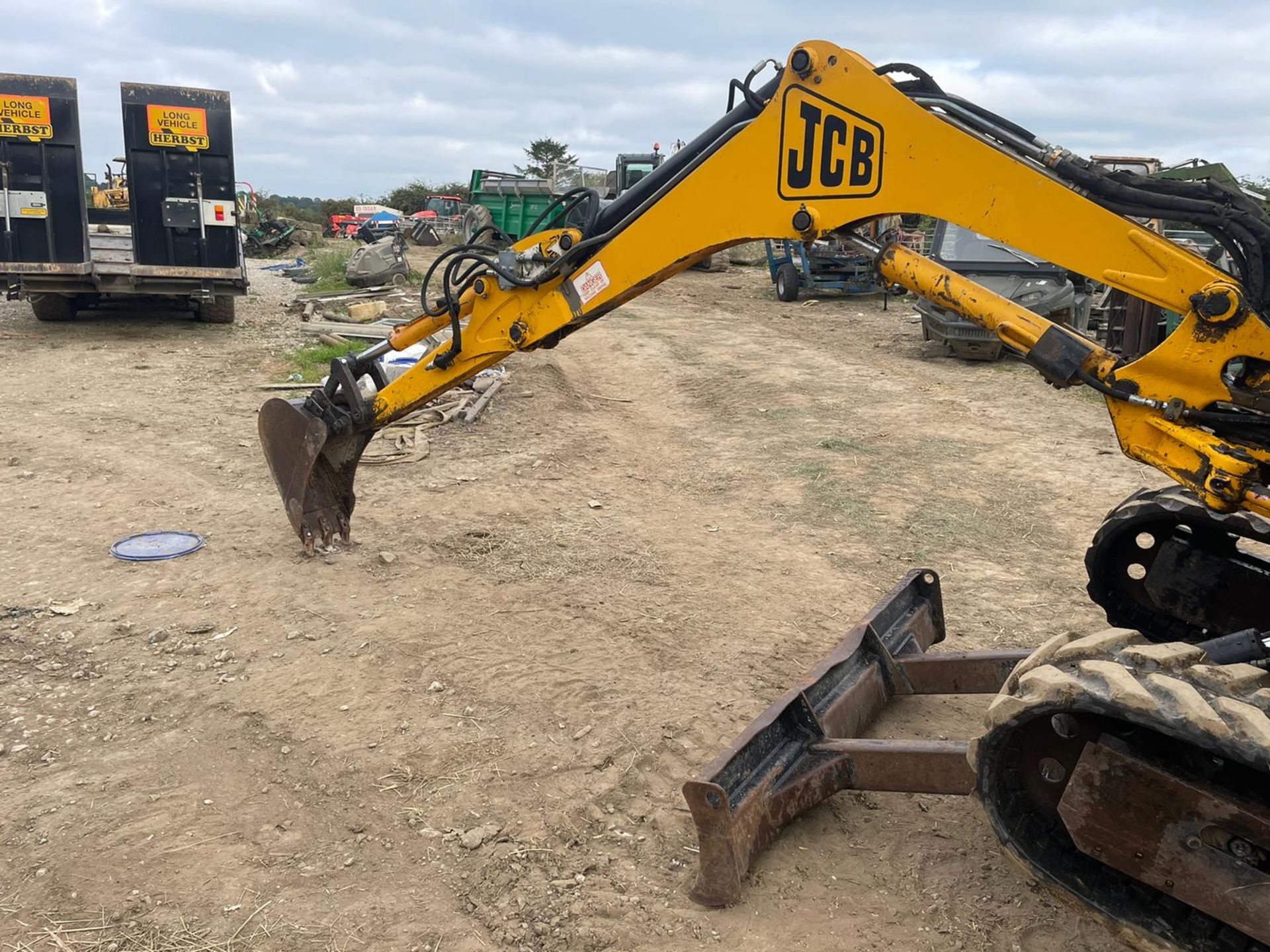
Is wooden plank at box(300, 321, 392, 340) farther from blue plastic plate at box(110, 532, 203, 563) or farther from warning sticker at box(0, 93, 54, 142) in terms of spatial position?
blue plastic plate at box(110, 532, 203, 563)

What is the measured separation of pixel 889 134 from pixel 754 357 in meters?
9.38

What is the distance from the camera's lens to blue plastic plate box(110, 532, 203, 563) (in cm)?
567

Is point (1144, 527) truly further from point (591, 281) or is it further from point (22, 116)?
point (22, 116)

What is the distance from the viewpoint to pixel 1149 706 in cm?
224

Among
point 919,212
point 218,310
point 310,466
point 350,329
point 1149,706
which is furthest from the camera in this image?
point 218,310

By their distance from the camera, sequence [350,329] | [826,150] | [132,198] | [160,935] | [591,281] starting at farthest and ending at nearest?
[350,329] → [132,198] → [591,281] → [826,150] → [160,935]

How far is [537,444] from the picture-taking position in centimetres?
825

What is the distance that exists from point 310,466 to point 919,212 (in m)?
3.33

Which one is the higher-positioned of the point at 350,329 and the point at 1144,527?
the point at 350,329

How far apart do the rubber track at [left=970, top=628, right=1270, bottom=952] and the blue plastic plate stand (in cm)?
468

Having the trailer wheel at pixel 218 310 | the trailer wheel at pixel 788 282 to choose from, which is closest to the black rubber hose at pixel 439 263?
the trailer wheel at pixel 218 310

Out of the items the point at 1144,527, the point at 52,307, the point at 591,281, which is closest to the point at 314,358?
the point at 52,307

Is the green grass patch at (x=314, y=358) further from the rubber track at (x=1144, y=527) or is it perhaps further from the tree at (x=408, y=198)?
the tree at (x=408, y=198)

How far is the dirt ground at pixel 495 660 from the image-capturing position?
3.04 meters
